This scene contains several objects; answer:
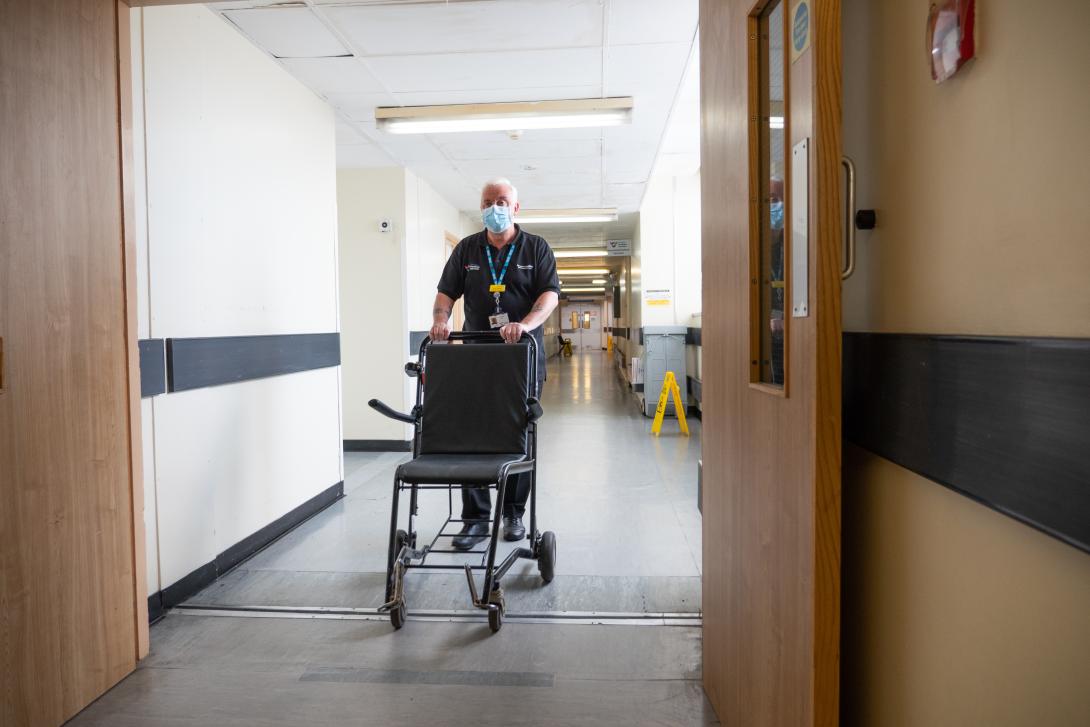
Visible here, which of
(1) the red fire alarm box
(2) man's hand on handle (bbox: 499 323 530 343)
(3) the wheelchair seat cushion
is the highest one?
(1) the red fire alarm box

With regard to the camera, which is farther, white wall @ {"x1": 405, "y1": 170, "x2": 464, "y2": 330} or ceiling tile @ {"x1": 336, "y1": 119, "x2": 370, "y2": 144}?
white wall @ {"x1": 405, "y1": 170, "x2": 464, "y2": 330}

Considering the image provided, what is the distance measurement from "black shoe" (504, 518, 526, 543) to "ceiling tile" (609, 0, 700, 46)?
8.16 feet

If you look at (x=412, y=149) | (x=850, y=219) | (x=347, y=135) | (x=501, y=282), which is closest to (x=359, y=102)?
(x=347, y=135)

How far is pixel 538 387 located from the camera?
9.05ft

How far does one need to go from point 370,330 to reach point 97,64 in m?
3.88

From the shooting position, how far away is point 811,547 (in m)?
1.04

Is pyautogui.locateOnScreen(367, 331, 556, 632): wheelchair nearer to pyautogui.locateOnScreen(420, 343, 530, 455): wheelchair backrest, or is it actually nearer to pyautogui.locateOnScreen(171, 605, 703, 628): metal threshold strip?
pyautogui.locateOnScreen(420, 343, 530, 455): wheelchair backrest

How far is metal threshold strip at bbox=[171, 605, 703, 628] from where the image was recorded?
231 centimetres

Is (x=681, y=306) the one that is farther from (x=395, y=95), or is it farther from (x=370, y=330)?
(x=395, y=95)

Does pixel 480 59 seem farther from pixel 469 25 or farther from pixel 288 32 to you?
pixel 288 32

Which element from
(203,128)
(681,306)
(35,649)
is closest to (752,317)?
(35,649)

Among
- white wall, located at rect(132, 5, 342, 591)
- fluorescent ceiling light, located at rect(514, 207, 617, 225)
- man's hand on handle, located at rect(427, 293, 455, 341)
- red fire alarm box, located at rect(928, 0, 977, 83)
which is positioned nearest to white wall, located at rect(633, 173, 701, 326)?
fluorescent ceiling light, located at rect(514, 207, 617, 225)

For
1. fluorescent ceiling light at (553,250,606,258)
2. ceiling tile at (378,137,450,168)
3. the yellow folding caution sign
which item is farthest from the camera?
fluorescent ceiling light at (553,250,606,258)

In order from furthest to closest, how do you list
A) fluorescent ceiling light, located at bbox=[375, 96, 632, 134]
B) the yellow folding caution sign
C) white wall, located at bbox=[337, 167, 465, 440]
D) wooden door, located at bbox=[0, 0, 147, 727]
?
the yellow folding caution sign < white wall, located at bbox=[337, 167, 465, 440] < fluorescent ceiling light, located at bbox=[375, 96, 632, 134] < wooden door, located at bbox=[0, 0, 147, 727]
